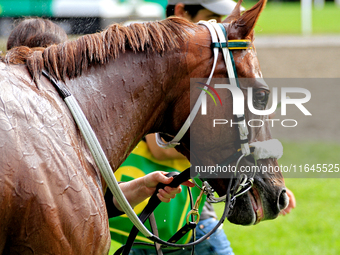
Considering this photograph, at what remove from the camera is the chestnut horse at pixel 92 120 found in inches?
51.3

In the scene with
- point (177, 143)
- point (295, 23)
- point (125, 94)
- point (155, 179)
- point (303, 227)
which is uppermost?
point (125, 94)

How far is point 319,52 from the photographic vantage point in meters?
13.7

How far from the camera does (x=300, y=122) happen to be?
8.80 m

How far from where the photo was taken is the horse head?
5.80 ft

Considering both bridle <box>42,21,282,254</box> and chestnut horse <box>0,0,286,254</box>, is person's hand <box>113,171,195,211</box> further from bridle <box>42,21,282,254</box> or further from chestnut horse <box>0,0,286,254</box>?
chestnut horse <box>0,0,286,254</box>

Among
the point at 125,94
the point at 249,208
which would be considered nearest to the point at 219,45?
the point at 125,94

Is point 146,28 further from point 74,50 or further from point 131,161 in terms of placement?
point 131,161

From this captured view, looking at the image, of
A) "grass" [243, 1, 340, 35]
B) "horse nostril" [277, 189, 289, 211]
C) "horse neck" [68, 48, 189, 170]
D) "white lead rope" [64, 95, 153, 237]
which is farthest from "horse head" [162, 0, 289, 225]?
"grass" [243, 1, 340, 35]

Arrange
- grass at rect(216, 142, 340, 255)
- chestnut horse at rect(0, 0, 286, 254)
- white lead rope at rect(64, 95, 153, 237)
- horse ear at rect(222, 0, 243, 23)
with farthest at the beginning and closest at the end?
grass at rect(216, 142, 340, 255)
horse ear at rect(222, 0, 243, 23)
white lead rope at rect(64, 95, 153, 237)
chestnut horse at rect(0, 0, 286, 254)

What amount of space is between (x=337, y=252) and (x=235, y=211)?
2638 mm

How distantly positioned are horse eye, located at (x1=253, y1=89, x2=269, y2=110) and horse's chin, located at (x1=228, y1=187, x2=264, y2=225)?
401 mm

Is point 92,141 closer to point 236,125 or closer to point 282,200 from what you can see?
point 236,125

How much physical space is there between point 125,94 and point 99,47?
0.72 ft

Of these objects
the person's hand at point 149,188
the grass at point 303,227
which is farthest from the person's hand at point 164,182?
the grass at point 303,227
